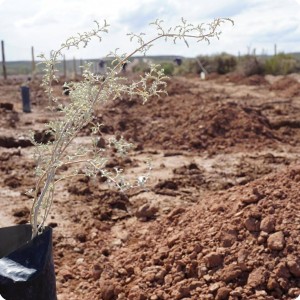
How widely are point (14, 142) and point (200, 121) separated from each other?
3.41 metres

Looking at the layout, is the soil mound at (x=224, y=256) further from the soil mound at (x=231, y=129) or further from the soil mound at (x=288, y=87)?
the soil mound at (x=288, y=87)

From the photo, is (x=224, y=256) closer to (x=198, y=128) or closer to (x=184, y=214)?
(x=184, y=214)

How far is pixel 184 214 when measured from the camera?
14.0 feet

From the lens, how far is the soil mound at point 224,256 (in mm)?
3078

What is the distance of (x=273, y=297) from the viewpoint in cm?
299

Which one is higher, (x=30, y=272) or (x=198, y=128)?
(x=198, y=128)

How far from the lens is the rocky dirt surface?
319 cm

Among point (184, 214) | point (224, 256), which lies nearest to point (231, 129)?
point (184, 214)

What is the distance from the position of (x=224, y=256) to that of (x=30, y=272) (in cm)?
126

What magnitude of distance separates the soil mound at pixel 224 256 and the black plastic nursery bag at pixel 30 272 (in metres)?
0.70

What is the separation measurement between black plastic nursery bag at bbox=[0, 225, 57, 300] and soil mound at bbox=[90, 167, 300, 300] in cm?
70

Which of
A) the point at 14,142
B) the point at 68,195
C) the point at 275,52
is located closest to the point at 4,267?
the point at 68,195

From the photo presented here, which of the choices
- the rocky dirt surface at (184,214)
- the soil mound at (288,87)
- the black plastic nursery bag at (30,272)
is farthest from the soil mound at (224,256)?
the soil mound at (288,87)

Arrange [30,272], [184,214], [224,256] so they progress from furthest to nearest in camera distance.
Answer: [184,214]
[224,256]
[30,272]
